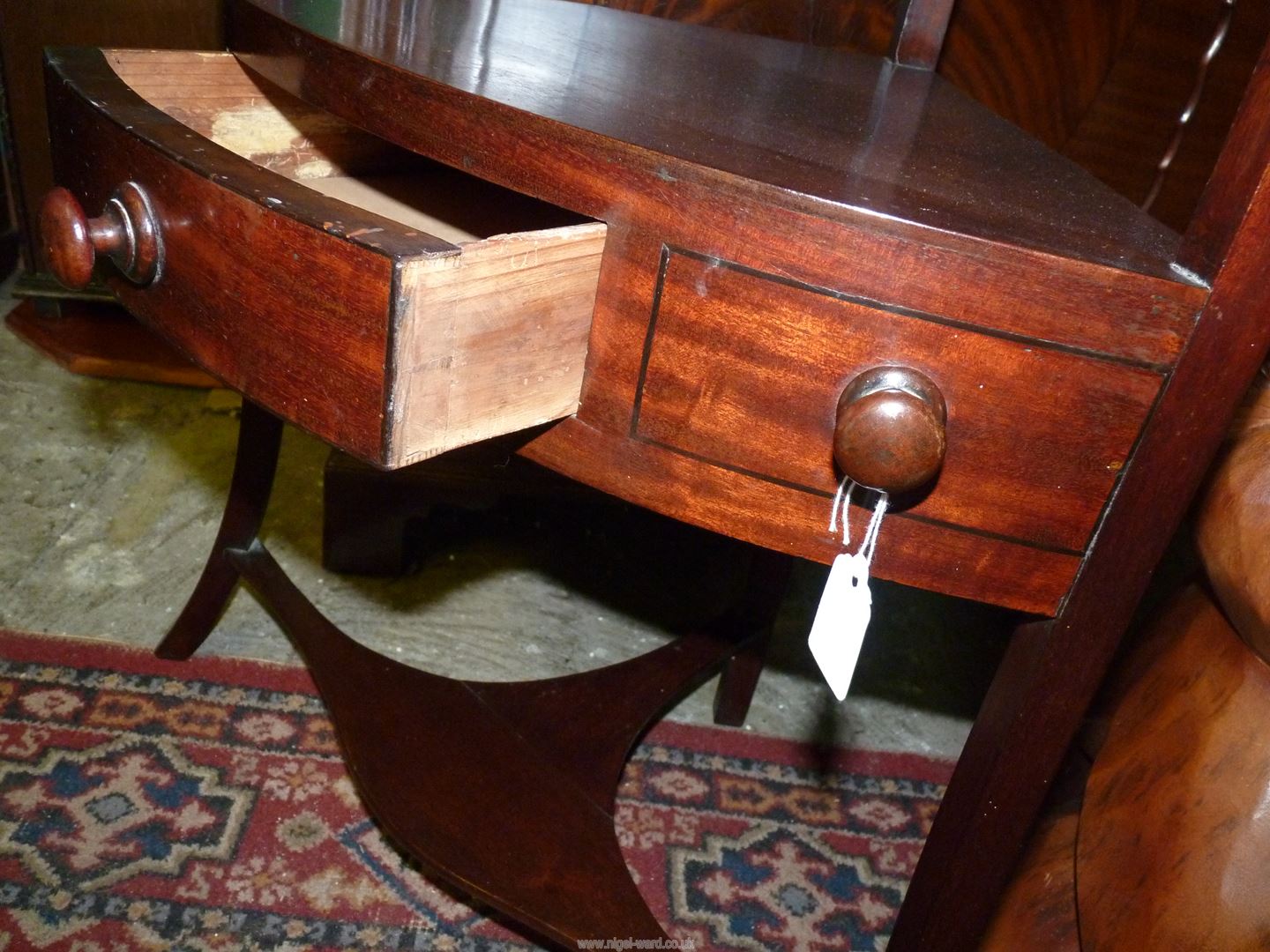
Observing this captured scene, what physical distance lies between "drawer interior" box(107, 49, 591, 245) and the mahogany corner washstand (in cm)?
9

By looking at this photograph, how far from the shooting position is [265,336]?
1.65 feet

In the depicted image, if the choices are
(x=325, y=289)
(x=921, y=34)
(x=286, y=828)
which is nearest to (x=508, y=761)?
(x=286, y=828)

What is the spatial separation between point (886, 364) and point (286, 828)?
2.51 feet

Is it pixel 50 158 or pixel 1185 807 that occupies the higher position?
pixel 1185 807

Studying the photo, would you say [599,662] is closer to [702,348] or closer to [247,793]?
[247,793]

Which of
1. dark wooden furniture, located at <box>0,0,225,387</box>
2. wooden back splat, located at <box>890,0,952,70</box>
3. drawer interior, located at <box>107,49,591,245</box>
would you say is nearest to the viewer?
drawer interior, located at <box>107,49,591,245</box>

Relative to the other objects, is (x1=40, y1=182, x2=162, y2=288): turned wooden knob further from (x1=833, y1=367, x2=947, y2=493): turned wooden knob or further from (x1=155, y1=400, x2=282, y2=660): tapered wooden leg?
(x1=155, y1=400, x2=282, y2=660): tapered wooden leg

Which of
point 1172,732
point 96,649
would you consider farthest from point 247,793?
point 1172,732

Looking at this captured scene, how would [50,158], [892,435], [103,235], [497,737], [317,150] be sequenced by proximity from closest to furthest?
[892,435]
[103,235]
[317,150]
[497,737]
[50,158]

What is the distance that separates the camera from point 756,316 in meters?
0.48

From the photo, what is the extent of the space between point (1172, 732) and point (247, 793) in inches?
30.9

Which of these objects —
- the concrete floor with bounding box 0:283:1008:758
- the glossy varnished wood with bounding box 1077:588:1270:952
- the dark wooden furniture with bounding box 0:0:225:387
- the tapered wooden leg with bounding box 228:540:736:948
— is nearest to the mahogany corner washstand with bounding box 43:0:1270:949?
the glossy varnished wood with bounding box 1077:588:1270:952

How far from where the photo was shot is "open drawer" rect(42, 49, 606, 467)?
0.44 meters

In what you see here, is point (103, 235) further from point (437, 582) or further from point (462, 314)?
point (437, 582)
